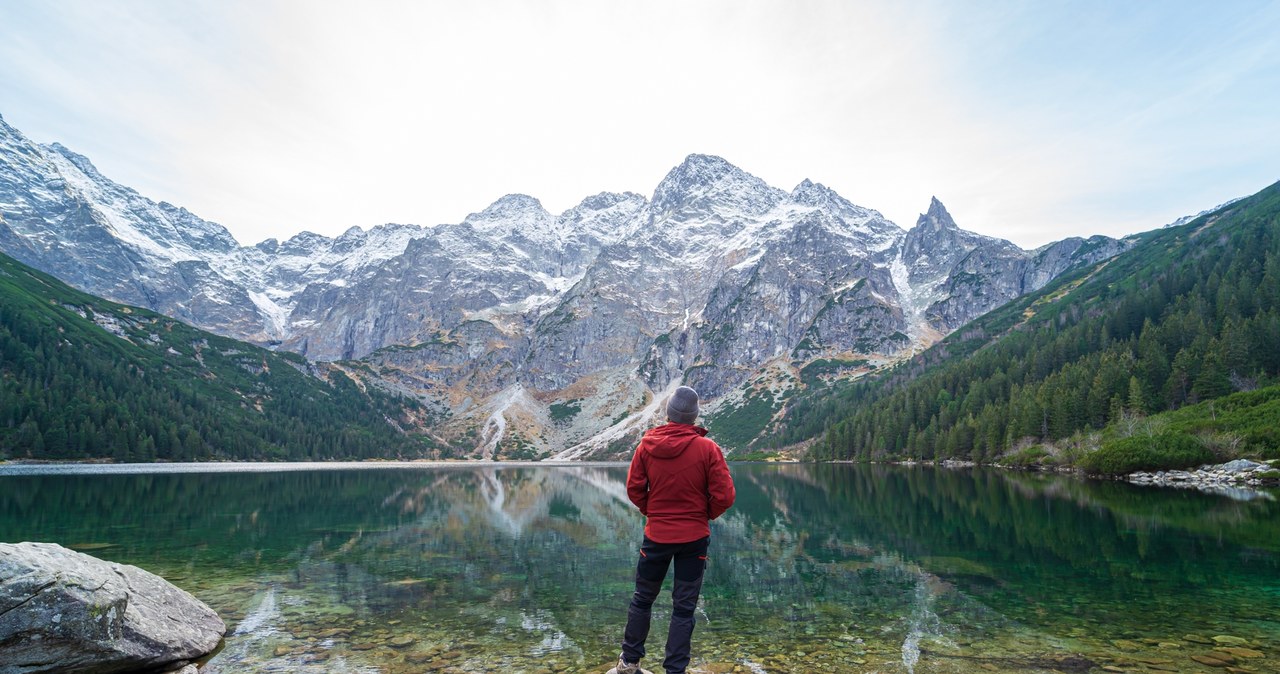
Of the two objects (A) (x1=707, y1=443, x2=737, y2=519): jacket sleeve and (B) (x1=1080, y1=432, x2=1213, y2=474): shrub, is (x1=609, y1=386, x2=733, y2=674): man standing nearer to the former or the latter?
(A) (x1=707, y1=443, x2=737, y2=519): jacket sleeve

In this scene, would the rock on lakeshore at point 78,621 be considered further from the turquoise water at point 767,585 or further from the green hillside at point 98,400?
the green hillside at point 98,400

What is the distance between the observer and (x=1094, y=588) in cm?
1582

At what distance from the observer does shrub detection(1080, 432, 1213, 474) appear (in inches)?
2201

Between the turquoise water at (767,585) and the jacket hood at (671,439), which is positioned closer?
the jacket hood at (671,439)

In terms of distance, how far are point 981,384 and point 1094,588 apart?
11673cm

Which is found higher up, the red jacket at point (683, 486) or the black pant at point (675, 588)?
the red jacket at point (683, 486)

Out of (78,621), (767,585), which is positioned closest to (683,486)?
(78,621)

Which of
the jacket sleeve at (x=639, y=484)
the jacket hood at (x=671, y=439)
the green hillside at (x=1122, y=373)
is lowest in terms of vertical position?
the jacket sleeve at (x=639, y=484)

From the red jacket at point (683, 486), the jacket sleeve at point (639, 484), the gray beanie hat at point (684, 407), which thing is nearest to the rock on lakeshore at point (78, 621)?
the jacket sleeve at point (639, 484)

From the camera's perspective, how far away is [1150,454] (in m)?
58.1

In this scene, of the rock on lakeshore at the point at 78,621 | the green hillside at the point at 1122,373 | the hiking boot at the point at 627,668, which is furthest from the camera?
the green hillside at the point at 1122,373

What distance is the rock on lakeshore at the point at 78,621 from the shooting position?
30.7 ft

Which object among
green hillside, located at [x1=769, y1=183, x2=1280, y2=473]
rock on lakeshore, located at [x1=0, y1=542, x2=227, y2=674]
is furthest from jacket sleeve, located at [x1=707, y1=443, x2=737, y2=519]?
green hillside, located at [x1=769, y1=183, x2=1280, y2=473]

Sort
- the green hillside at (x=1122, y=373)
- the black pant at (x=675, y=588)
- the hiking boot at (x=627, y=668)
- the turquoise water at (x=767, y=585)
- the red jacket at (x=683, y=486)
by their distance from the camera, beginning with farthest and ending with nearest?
the green hillside at (x=1122, y=373)
the turquoise water at (x=767, y=585)
the hiking boot at (x=627, y=668)
the red jacket at (x=683, y=486)
the black pant at (x=675, y=588)
